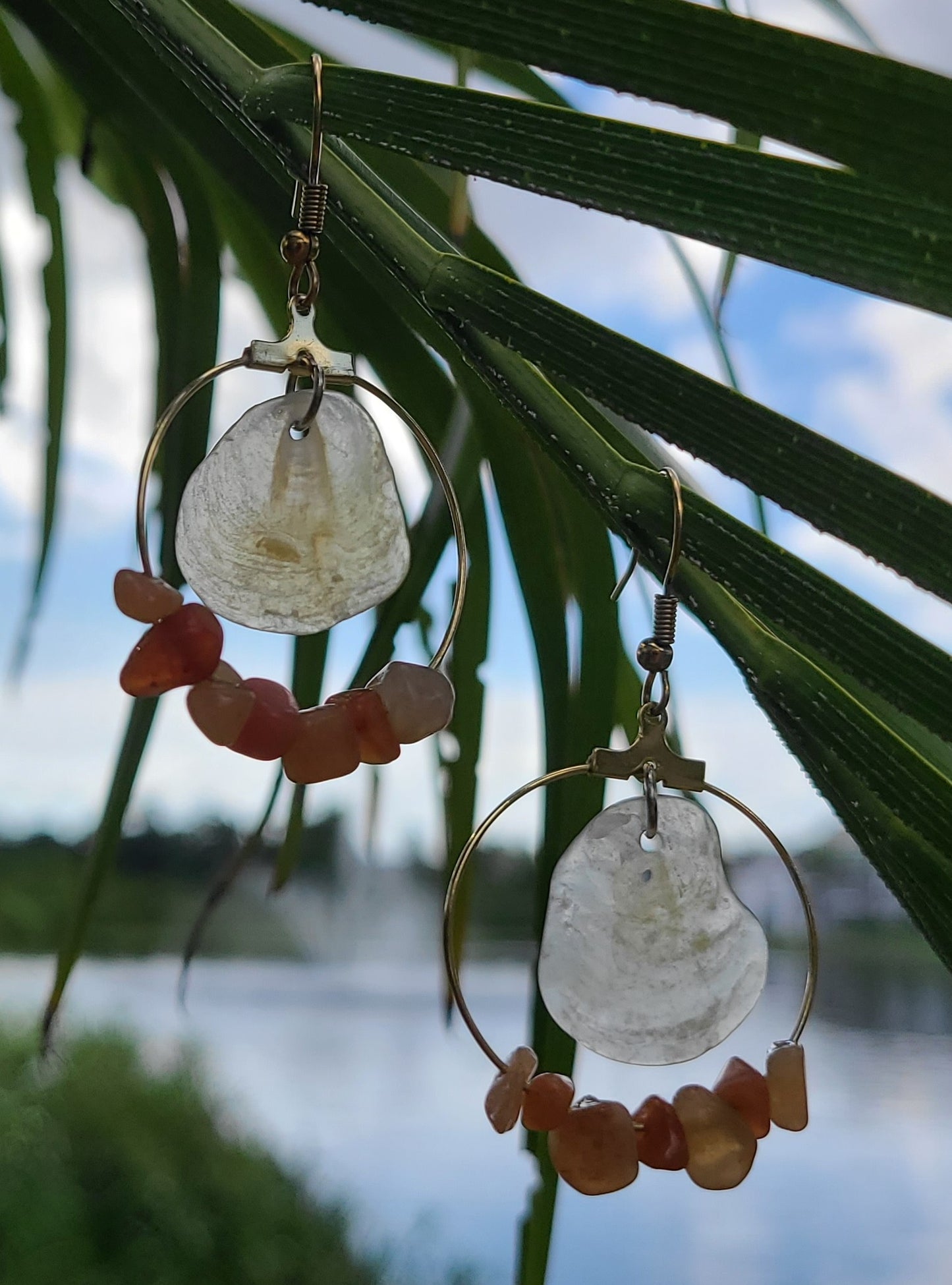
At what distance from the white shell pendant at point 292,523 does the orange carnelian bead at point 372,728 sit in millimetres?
25

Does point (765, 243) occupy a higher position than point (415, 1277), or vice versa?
point (765, 243)

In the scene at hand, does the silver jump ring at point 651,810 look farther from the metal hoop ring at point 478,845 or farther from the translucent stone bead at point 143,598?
the translucent stone bead at point 143,598

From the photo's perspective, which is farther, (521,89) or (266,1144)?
(266,1144)

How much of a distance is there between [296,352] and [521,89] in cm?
25

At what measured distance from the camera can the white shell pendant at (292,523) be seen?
0.34 m

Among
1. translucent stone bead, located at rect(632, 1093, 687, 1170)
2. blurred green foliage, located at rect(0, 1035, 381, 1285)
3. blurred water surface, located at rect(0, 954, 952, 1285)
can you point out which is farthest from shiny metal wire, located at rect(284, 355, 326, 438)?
blurred green foliage, located at rect(0, 1035, 381, 1285)

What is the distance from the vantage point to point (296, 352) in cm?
35

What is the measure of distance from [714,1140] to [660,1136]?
16 millimetres

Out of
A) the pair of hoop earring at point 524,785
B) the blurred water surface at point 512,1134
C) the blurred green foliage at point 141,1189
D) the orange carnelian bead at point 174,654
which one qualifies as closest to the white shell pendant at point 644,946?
the pair of hoop earring at point 524,785

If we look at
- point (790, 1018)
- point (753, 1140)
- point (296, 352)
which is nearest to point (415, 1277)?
point (790, 1018)

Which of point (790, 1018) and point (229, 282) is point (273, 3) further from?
point (790, 1018)

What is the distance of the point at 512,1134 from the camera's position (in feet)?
3.04

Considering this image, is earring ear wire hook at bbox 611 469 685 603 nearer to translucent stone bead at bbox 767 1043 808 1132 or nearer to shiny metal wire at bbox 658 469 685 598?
shiny metal wire at bbox 658 469 685 598

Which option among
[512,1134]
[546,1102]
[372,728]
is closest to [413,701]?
[372,728]
